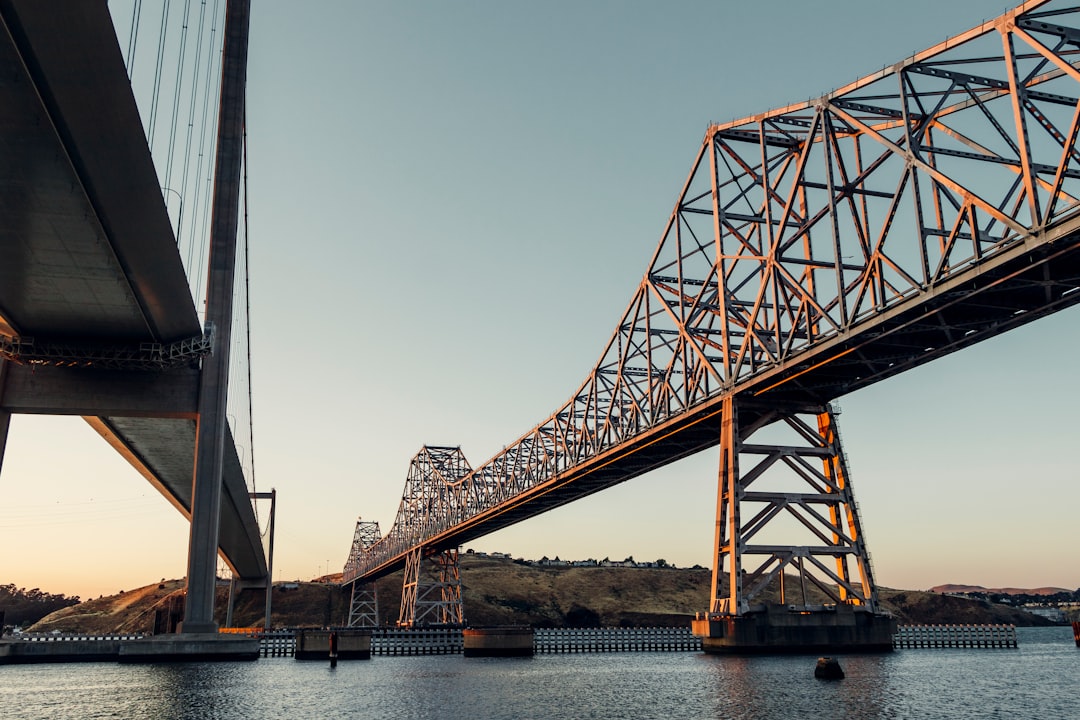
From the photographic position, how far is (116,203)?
32719 mm

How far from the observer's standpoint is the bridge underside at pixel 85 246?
74.4 feet

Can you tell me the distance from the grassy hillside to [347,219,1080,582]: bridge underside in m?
98.5

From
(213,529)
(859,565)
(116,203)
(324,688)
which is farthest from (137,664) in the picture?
(859,565)

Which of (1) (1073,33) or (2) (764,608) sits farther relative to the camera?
(2) (764,608)

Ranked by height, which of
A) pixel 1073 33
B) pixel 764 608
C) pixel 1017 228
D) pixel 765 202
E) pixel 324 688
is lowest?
pixel 324 688

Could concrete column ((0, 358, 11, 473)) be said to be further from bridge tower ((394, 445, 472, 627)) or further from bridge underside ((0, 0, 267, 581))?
bridge tower ((394, 445, 472, 627))

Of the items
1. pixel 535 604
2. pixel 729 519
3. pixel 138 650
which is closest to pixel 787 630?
pixel 729 519

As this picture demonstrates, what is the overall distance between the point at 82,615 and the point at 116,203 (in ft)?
560

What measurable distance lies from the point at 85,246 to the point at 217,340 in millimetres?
21139

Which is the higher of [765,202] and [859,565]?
[765,202]

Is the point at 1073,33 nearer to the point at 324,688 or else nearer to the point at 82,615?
the point at 324,688

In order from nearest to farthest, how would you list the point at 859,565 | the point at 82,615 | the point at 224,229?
the point at 859,565 < the point at 224,229 < the point at 82,615

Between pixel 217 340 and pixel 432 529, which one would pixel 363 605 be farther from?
pixel 217 340

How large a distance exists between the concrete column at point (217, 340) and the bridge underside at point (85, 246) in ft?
5.74
